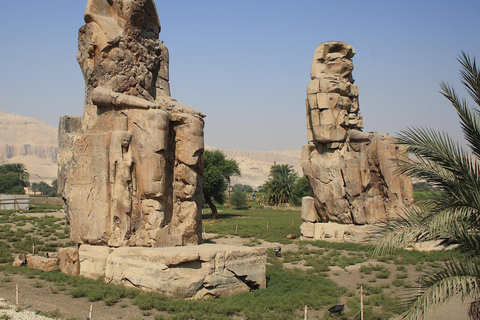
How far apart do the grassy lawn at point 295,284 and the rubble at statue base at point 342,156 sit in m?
1.48

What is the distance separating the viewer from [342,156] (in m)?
17.0

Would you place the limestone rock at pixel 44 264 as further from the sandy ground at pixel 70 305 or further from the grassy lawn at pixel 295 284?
the sandy ground at pixel 70 305

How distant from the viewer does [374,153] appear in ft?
52.9

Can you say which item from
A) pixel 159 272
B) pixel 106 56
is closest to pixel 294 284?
pixel 159 272

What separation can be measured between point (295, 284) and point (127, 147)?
491cm

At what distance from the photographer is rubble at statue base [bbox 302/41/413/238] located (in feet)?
52.1

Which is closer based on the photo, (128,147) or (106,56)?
(128,147)

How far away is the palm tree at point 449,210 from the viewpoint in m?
5.05

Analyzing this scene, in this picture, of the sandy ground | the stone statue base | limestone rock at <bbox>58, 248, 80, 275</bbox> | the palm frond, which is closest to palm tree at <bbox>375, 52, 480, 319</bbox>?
the palm frond

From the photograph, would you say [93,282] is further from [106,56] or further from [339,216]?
[339,216]

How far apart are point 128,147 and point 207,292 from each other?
3.63 metres

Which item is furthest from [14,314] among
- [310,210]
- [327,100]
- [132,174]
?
[327,100]

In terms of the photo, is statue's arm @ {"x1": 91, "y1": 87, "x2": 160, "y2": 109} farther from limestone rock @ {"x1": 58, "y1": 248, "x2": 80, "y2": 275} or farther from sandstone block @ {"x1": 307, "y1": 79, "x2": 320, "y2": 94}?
sandstone block @ {"x1": 307, "y1": 79, "x2": 320, "y2": 94}

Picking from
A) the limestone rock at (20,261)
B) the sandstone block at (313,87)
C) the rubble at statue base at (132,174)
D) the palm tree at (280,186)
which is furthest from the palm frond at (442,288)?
the palm tree at (280,186)
